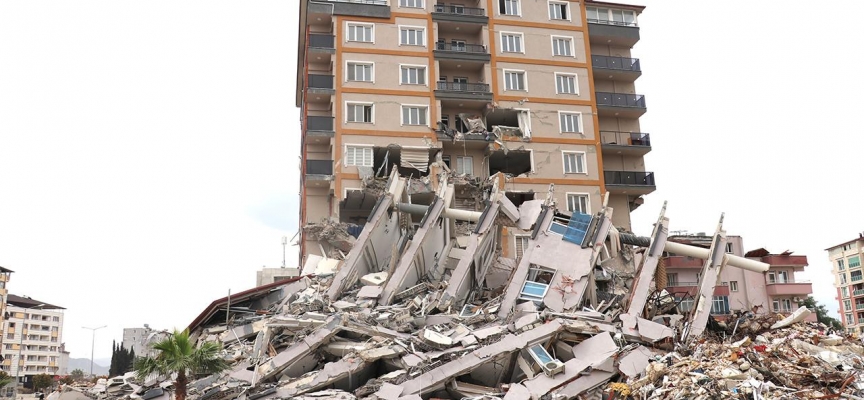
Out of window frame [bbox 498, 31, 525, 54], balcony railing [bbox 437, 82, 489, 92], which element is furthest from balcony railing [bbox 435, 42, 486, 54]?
balcony railing [bbox 437, 82, 489, 92]

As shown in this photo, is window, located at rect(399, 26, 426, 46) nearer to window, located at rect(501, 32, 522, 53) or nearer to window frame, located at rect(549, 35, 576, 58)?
window, located at rect(501, 32, 522, 53)

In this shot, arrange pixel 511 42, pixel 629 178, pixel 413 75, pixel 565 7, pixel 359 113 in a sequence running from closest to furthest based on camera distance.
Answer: pixel 359 113
pixel 413 75
pixel 629 178
pixel 511 42
pixel 565 7

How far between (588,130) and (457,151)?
8.67 m

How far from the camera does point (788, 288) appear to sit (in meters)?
61.2

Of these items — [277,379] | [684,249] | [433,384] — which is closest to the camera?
[433,384]

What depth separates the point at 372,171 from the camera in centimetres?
4034

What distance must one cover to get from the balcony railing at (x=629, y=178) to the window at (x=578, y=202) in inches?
100

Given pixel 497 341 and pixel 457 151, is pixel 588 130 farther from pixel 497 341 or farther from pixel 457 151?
pixel 497 341

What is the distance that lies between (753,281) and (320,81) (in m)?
41.7

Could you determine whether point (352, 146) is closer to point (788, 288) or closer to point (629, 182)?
point (629, 182)

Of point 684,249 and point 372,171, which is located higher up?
point 372,171

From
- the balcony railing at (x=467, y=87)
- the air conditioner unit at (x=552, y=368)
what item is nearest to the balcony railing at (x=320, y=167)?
the balcony railing at (x=467, y=87)

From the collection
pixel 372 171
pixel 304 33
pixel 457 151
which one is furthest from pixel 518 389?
pixel 304 33

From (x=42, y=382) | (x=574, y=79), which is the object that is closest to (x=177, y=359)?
(x=574, y=79)
